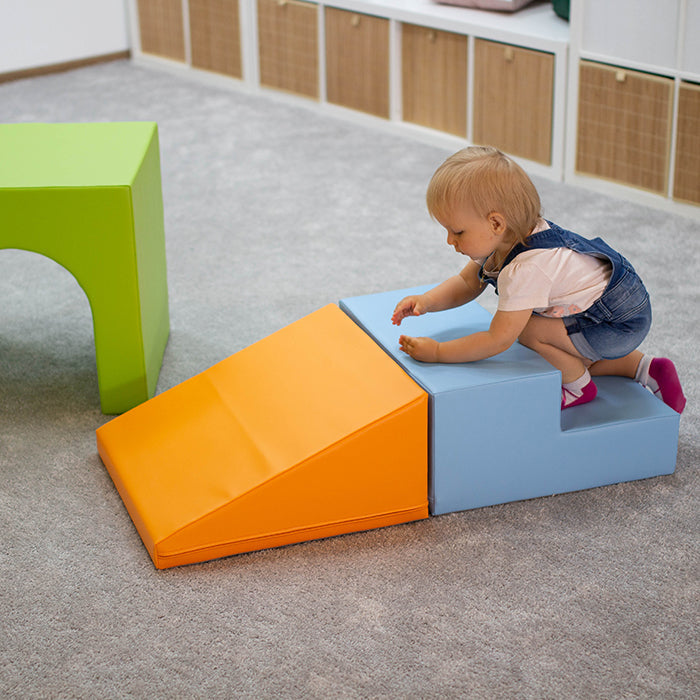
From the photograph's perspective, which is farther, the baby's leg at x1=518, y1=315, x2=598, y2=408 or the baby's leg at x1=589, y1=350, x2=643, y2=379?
the baby's leg at x1=589, y1=350, x2=643, y2=379

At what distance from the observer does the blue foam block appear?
1303 millimetres

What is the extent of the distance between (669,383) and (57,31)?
3065 mm

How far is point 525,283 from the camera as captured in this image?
51.5 inches

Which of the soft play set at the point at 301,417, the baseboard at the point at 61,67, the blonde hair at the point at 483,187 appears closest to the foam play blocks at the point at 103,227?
the soft play set at the point at 301,417

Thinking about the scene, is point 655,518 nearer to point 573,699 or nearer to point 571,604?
point 571,604

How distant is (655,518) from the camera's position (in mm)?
1353

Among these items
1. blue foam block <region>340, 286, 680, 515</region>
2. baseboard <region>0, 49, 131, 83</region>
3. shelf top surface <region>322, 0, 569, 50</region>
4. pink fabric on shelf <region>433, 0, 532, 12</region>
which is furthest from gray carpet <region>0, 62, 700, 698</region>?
baseboard <region>0, 49, 131, 83</region>

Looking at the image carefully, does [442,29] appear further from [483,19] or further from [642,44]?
[642,44]

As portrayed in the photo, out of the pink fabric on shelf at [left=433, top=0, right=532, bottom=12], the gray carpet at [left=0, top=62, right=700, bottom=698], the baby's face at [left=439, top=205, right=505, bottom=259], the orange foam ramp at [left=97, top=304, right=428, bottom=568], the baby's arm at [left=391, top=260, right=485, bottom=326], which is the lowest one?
the gray carpet at [left=0, top=62, right=700, bottom=698]

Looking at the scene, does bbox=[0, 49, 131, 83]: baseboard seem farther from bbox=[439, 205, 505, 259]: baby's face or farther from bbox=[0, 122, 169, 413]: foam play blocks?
bbox=[439, 205, 505, 259]: baby's face

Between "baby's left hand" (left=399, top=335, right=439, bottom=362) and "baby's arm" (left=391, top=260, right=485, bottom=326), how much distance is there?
0.11m

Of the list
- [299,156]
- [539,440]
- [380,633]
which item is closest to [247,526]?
[380,633]

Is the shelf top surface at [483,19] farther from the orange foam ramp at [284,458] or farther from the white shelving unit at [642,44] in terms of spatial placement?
the orange foam ramp at [284,458]

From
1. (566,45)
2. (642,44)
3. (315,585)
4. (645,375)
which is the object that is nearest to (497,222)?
(645,375)
